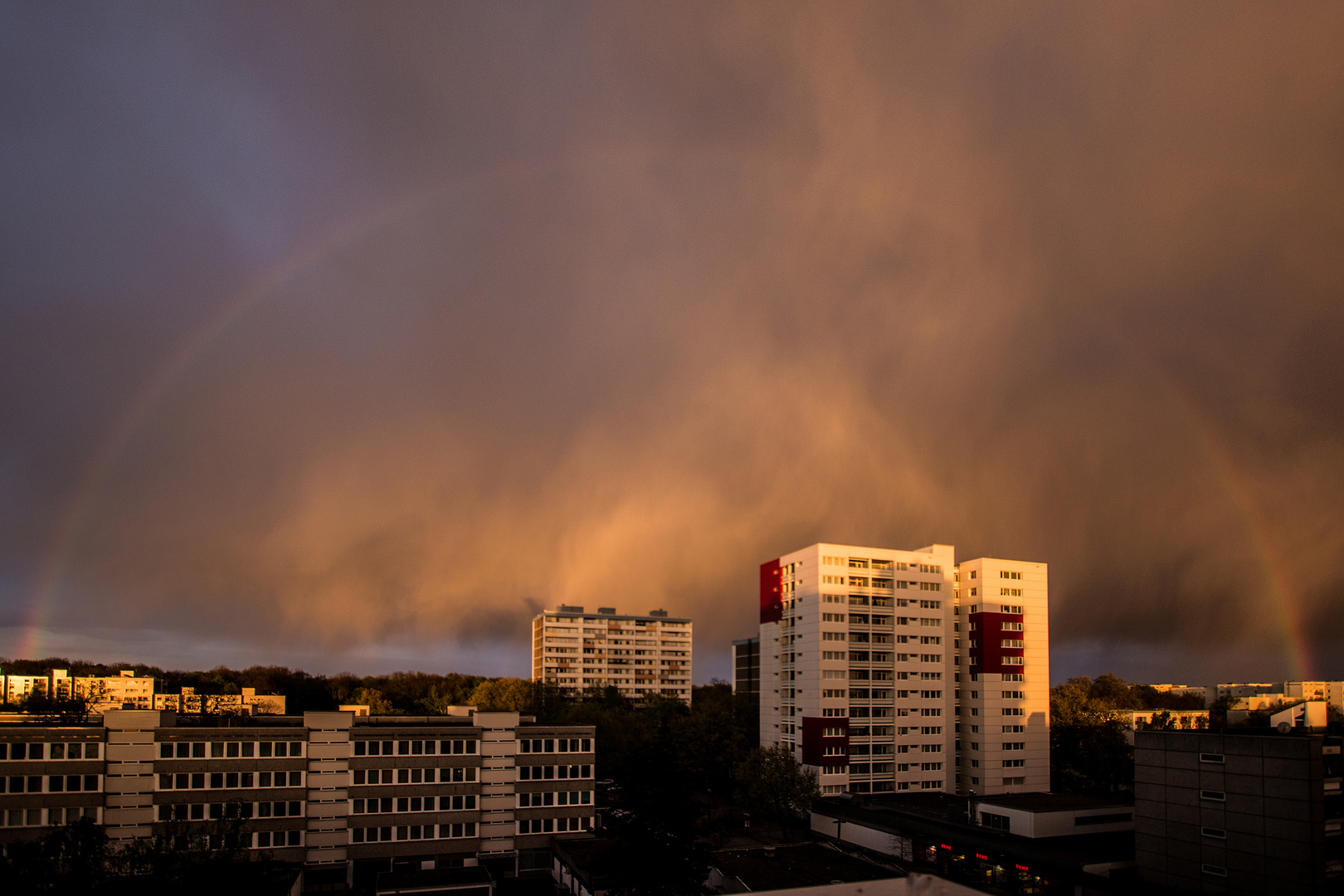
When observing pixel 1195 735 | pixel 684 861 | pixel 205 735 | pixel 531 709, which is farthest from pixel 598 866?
pixel 531 709

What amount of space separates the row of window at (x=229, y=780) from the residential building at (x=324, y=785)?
0.07m

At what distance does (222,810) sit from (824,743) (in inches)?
2081

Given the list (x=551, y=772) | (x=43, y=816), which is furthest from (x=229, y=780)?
(x=551, y=772)

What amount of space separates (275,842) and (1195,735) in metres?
57.5

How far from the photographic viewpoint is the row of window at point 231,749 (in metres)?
54.0

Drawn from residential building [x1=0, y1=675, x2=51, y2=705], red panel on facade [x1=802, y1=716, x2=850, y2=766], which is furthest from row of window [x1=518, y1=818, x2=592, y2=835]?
residential building [x1=0, y1=675, x2=51, y2=705]

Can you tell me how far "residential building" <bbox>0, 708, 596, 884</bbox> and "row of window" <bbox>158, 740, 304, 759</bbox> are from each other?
0.06m

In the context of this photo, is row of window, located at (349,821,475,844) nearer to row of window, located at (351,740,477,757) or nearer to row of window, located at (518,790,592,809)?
row of window, located at (518,790,592,809)

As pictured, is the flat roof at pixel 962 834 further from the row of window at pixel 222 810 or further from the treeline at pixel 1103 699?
the row of window at pixel 222 810

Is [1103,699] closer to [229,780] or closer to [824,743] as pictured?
[824,743]

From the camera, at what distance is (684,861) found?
156 feet

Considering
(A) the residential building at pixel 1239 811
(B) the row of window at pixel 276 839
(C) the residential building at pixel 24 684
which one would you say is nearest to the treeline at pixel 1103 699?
(A) the residential building at pixel 1239 811

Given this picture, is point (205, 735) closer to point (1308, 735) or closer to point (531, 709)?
point (1308, 735)

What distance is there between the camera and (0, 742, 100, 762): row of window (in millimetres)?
51562
